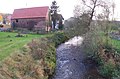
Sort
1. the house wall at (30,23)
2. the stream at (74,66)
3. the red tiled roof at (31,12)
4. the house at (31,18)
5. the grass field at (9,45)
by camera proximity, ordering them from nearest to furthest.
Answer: the grass field at (9,45)
the stream at (74,66)
the house wall at (30,23)
the house at (31,18)
the red tiled roof at (31,12)

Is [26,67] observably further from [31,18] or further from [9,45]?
[31,18]

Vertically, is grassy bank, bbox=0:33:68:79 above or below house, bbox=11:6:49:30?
below

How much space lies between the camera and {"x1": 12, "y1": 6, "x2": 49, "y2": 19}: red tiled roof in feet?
222

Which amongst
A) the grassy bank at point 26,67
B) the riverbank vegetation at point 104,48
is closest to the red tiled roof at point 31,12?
the riverbank vegetation at point 104,48

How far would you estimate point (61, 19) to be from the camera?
72125 mm

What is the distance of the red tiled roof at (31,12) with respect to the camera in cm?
6775

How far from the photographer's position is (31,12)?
70.1 metres

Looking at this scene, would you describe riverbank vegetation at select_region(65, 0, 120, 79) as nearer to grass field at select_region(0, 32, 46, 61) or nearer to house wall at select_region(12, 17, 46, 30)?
grass field at select_region(0, 32, 46, 61)

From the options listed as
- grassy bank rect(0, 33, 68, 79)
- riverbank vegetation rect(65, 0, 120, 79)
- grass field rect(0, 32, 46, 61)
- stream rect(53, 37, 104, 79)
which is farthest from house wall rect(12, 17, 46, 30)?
grassy bank rect(0, 33, 68, 79)

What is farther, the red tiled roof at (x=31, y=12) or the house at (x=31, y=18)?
the red tiled roof at (x=31, y=12)

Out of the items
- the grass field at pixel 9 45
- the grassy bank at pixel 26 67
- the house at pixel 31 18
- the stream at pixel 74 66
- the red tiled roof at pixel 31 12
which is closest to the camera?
Result: the grassy bank at pixel 26 67

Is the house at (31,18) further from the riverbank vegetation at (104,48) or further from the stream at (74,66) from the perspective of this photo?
the stream at (74,66)

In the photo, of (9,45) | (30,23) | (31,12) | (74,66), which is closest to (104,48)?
(74,66)

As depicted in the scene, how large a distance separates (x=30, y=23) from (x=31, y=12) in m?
4.54
